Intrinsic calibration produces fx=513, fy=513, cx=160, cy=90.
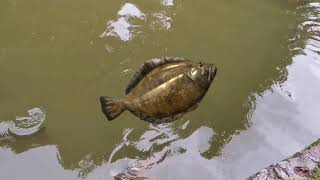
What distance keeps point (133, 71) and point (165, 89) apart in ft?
5.95

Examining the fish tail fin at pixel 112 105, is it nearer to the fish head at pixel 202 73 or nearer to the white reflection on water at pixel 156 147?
the fish head at pixel 202 73

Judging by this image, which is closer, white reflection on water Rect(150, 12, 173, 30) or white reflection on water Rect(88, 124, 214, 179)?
white reflection on water Rect(88, 124, 214, 179)

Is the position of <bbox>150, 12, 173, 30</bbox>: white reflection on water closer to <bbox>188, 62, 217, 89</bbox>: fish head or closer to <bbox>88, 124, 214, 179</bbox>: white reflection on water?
<bbox>88, 124, 214, 179</bbox>: white reflection on water

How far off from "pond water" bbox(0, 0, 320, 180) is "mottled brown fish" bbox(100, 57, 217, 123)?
0.94 meters

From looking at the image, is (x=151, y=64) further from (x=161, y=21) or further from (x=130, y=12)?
(x=130, y=12)

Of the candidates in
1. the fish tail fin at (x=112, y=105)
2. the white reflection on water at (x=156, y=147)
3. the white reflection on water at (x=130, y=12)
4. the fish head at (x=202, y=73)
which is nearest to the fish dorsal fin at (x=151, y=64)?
the fish head at (x=202, y=73)

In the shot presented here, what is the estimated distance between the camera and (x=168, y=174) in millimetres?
4328

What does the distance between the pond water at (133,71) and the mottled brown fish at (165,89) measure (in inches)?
36.8

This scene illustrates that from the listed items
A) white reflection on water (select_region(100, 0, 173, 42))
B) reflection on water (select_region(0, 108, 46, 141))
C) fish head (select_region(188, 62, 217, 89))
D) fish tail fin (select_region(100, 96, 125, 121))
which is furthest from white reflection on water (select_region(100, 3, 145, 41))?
fish head (select_region(188, 62, 217, 89))

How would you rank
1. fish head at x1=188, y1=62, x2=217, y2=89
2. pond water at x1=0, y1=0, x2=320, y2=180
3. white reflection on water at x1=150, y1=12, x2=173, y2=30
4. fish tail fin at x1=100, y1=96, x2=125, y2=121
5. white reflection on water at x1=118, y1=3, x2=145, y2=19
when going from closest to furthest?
fish head at x1=188, y1=62, x2=217, y2=89, fish tail fin at x1=100, y1=96, x2=125, y2=121, pond water at x1=0, y1=0, x2=320, y2=180, white reflection on water at x1=150, y1=12, x2=173, y2=30, white reflection on water at x1=118, y1=3, x2=145, y2=19

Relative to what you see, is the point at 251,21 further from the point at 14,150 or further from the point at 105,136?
the point at 14,150

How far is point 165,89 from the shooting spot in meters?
3.44

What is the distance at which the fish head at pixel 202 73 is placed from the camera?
334 centimetres

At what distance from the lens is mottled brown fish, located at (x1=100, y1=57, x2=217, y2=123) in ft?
11.1
